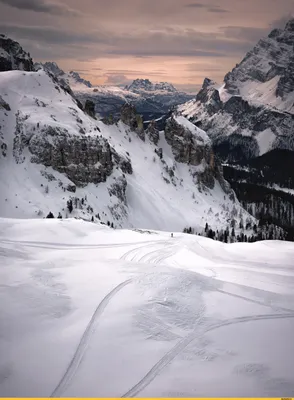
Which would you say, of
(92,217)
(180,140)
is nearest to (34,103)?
(92,217)

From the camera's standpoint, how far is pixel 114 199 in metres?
110

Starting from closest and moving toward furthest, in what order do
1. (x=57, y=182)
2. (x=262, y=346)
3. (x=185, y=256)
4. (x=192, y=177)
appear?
(x=262, y=346)
(x=185, y=256)
(x=57, y=182)
(x=192, y=177)

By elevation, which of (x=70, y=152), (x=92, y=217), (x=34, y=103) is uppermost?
(x=34, y=103)

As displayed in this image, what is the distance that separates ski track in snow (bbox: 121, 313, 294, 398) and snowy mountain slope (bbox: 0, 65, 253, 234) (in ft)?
218

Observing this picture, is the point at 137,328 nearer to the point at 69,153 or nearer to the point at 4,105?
the point at 69,153

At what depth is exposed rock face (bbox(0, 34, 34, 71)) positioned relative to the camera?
14362 centimetres

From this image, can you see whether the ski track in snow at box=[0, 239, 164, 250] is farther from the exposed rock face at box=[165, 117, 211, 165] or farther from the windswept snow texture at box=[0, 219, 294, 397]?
the exposed rock face at box=[165, 117, 211, 165]

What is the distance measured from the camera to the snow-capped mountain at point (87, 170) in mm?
95312

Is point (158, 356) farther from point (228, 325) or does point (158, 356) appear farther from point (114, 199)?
point (114, 199)

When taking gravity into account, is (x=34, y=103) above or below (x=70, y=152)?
above

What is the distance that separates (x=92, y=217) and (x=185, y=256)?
50828 millimetres

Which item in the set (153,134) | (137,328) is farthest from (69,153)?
(137,328)

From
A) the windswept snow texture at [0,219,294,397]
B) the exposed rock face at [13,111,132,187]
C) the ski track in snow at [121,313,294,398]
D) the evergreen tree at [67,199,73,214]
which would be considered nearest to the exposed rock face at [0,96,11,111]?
the exposed rock face at [13,111,132,187]

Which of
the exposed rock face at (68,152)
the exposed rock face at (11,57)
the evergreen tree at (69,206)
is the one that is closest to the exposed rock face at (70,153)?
the exposed rock face at (68,152)
